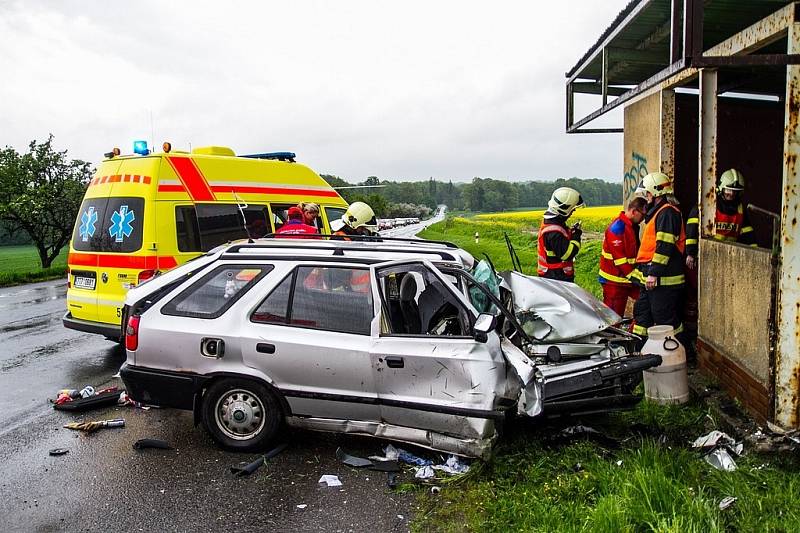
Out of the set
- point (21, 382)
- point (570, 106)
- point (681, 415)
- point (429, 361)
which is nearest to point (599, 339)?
point (681, 415)

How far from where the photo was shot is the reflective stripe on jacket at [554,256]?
7117mm

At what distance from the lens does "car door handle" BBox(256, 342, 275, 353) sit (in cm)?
462

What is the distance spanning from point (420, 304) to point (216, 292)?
5.11 feet

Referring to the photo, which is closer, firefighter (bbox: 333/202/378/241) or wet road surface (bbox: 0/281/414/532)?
wet road surface (bbox: 0/281/414/532)

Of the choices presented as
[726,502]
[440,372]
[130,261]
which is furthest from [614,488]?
[130,261]

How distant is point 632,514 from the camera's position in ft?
11.4

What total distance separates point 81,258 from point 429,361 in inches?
202

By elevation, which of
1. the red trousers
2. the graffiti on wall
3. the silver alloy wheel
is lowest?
the silver alloy wheel

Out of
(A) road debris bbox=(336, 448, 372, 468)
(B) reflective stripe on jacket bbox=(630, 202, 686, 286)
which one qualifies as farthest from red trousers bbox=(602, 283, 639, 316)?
(A) road debris bbox=(336, 448, 372, 468)

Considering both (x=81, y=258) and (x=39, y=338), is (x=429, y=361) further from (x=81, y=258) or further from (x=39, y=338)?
(x=39, y=338)

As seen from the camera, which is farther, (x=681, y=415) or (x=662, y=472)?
(x=681, y=415)

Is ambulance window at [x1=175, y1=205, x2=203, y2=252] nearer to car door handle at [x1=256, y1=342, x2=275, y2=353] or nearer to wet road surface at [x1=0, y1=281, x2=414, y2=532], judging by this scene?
wet road surface at [x1=0, y1=281, x2=414, y2=532]

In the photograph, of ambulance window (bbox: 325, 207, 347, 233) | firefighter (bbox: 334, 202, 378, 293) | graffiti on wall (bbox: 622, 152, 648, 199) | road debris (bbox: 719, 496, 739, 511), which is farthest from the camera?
ambulance window (bbox: 325, 207, 347, 233)

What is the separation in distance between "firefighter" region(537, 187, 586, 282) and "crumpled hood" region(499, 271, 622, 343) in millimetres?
1886
